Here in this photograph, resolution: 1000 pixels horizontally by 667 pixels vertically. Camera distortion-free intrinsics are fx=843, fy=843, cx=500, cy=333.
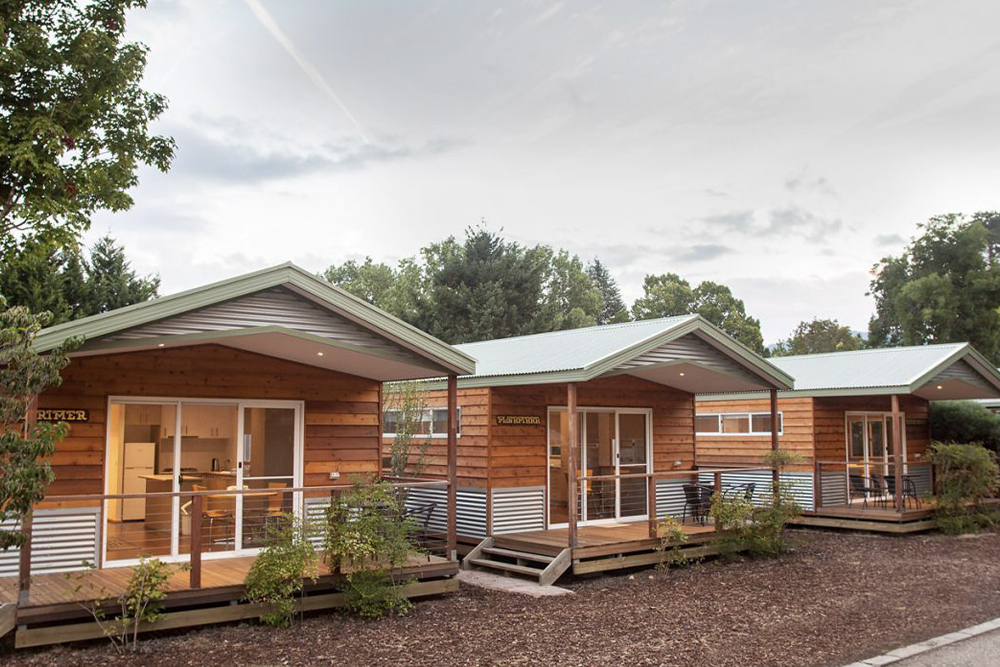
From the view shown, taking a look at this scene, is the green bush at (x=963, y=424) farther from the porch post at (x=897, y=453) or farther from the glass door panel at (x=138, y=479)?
the glass door panel at (x=138, y=479)

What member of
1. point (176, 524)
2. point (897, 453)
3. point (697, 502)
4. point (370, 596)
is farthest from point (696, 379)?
point (176, 524)

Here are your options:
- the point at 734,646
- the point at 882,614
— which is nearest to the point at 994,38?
the point at 882,614

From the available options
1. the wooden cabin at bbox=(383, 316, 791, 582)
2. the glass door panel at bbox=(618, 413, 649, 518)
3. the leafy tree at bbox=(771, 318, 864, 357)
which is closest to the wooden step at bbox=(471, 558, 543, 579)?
the wooden cabin at bbox=(383, 316, 791, 582)

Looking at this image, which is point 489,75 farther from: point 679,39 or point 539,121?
point 679,39

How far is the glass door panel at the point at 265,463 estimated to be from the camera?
1030 centimetres

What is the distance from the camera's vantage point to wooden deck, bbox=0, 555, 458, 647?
24.1 feet

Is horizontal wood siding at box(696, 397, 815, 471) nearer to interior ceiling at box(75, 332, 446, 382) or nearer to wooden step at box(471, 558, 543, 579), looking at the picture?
wooden step at box(471, 558, 543, 579)

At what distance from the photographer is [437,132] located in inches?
936

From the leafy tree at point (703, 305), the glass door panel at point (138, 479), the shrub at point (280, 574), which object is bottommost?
the shrub at point (280, 574)

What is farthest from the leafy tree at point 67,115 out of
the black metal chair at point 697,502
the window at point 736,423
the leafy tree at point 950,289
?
the leafy tree at point 950,289

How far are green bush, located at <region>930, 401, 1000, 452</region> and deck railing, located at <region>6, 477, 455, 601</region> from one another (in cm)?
1467

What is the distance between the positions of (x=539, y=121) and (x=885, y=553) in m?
13.6

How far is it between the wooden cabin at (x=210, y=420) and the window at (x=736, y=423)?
9.91 meters

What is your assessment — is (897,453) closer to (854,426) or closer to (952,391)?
(854,426)
